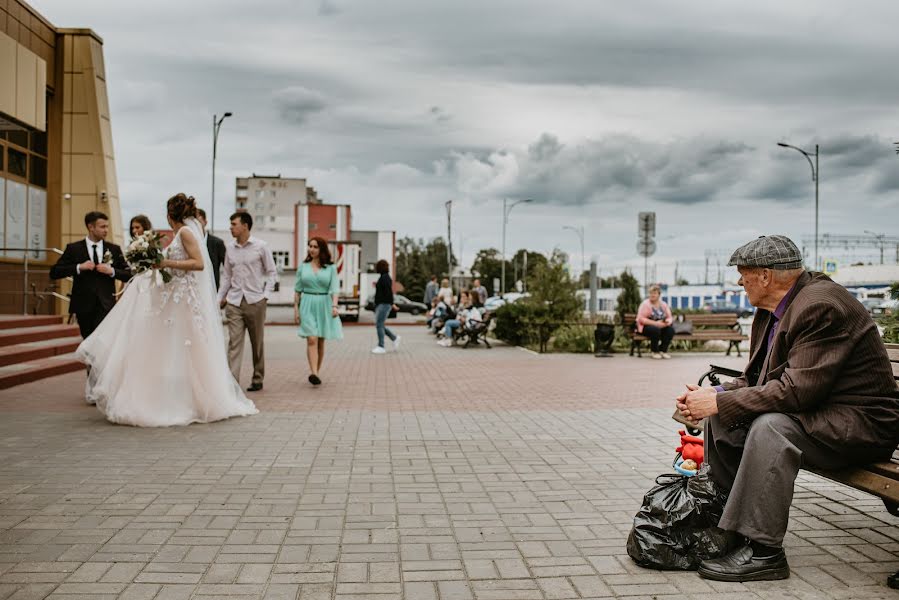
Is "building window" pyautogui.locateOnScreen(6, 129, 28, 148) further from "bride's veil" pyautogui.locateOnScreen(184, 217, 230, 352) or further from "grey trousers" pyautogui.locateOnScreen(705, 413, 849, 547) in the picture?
"grey trousers" pyautogui.locateOnScreen(705, 413, 849, 547)

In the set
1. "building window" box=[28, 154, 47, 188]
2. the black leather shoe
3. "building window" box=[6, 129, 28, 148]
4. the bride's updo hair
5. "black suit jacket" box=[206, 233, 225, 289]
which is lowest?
the black leather shoe

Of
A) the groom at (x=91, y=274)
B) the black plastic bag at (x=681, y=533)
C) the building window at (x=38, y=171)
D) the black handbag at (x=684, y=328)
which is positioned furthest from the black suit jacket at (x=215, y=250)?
the building window at (x=38, y=171)

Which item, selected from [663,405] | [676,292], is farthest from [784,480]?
[676,292]

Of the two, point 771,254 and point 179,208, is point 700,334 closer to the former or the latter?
point 179,208

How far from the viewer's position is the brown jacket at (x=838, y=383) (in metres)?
3.72

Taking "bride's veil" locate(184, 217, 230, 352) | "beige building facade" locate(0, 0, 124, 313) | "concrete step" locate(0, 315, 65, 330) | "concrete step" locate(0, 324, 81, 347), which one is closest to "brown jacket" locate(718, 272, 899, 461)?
"bride's veil" locate(184, 217, 230, 352)

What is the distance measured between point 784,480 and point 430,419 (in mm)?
4978

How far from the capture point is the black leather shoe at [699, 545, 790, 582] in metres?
3.72

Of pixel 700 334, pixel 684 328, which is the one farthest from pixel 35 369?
pixel 700 334

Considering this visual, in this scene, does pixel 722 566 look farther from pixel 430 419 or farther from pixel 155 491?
pixel 430 419

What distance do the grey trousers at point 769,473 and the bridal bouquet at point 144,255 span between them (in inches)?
238

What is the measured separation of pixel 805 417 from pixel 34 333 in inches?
538

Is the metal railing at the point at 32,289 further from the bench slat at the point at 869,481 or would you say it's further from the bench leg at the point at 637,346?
the bench slat at the point at 869,481

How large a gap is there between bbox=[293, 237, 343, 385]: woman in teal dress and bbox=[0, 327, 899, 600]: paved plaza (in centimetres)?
194
